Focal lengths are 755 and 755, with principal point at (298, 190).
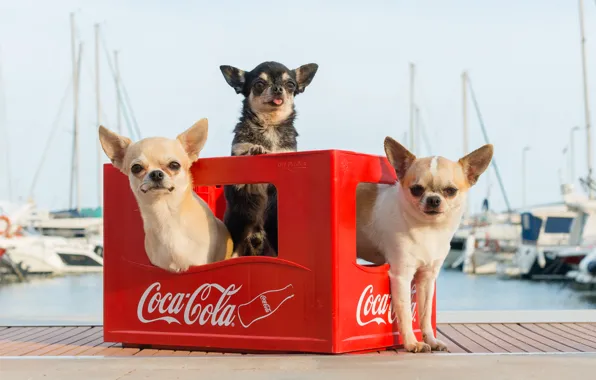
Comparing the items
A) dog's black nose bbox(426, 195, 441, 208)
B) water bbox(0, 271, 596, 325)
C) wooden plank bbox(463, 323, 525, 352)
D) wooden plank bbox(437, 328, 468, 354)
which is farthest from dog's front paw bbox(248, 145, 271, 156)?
water bbox(0, 271, 596, 325)

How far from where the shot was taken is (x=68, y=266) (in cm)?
2889

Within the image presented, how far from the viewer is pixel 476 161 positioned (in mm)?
4098

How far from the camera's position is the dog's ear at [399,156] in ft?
13.5

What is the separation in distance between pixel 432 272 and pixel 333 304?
0.66 m

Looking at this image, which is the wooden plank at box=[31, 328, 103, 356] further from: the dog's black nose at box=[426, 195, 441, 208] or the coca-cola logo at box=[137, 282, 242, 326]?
the dog's black nose at box=[426, 195, 441, 208]

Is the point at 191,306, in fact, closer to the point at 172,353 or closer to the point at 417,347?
the point at 172,353

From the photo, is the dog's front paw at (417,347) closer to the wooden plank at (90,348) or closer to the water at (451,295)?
the wooden plank at (90,348)

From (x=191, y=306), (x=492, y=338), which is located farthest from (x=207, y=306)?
(x=492, y=338)

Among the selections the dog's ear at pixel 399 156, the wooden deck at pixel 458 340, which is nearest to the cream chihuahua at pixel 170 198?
the wooden deck at pixel 458 340

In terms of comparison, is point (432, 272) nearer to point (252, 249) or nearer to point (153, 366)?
point (252, 249)

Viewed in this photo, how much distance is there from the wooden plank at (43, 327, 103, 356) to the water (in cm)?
1308

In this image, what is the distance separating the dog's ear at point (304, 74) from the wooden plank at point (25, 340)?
7.76 ft

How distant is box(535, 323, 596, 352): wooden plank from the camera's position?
4508mm

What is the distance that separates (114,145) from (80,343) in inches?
54.5
